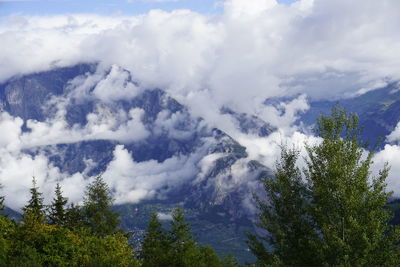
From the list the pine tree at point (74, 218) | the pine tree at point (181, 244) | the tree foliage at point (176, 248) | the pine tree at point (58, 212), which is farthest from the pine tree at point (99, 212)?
the pine tree at point (181, 244)

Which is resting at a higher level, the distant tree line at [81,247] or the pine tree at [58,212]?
the pine tree at [58,212]

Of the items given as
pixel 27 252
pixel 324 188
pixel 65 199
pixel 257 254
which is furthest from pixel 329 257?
pixel 65 199

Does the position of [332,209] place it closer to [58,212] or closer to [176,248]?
[176,248]

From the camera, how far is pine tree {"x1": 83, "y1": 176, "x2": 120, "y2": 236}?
10931cm

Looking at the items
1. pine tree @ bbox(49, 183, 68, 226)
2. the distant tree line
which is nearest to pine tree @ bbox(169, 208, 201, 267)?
the distant tree line

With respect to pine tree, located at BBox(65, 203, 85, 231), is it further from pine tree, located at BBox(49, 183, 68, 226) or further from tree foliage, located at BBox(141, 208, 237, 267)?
tree foliage, located at BBox(141, 208, 237, 267)

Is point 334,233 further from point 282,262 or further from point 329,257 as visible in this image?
point 282,262

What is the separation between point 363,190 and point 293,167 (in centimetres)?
711

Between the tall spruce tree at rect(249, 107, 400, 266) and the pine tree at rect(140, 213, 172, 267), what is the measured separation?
29.9m

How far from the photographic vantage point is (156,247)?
221 feet

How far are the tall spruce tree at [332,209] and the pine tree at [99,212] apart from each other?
7895cm

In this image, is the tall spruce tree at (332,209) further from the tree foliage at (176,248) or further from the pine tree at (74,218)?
the pine tree at (74,218)

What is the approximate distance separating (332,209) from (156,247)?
41.3 m

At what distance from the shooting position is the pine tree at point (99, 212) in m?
109
